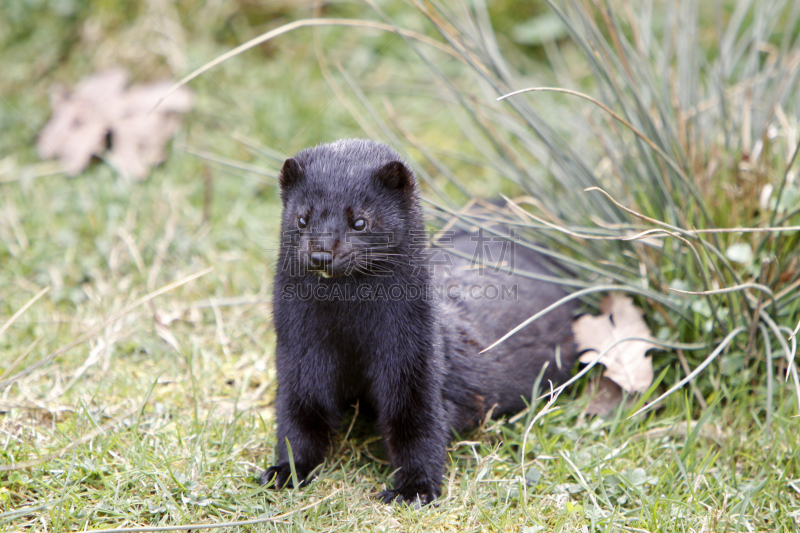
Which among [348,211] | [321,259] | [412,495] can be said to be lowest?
[412,495]

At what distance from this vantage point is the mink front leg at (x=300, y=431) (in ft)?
9.71

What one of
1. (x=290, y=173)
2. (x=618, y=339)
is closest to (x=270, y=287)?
(x=290, y=173)

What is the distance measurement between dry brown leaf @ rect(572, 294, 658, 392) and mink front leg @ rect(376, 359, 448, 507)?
99 centimetres

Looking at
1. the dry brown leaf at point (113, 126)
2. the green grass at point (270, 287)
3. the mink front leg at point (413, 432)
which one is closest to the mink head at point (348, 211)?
the mink front leg at point (413, 432)

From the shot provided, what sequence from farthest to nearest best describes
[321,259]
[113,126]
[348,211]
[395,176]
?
1. [113,126]
2. [395,176]
3. [348,211]
4. [321,259]

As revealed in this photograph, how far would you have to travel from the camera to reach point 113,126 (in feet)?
17.9

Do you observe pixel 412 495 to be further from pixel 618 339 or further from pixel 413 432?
pixel 618 339

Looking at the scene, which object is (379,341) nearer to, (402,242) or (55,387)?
(402,242)

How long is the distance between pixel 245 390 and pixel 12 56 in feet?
13.9

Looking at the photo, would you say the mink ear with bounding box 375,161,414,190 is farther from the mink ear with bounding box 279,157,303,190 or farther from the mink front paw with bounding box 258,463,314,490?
the mink front paw with bounding box 258,463,314,490

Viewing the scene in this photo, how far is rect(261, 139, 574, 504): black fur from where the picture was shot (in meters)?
2.72

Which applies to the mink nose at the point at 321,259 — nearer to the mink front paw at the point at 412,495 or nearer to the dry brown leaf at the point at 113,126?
the mink front paw at the point at 412,495

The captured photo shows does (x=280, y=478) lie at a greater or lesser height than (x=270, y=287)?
lesser

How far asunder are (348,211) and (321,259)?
10.1 inches
